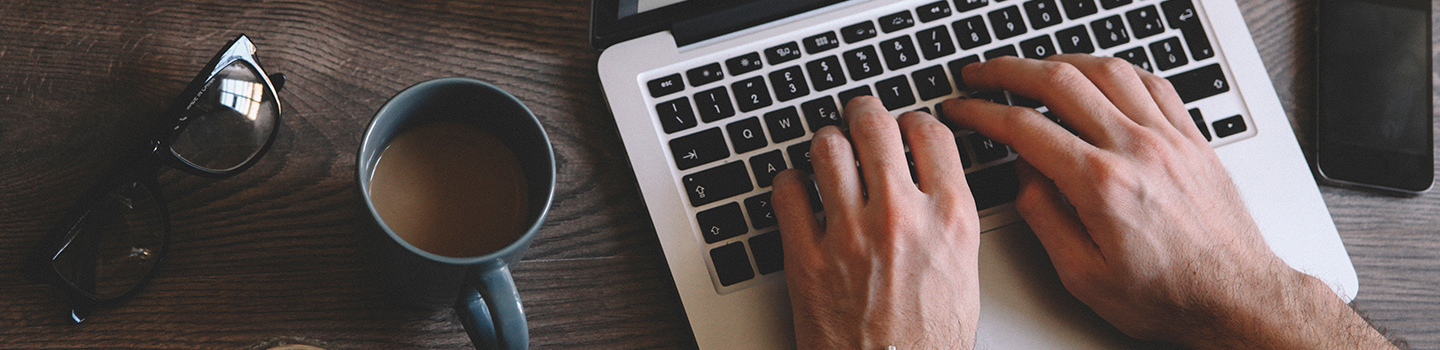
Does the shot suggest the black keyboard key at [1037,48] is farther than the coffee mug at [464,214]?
Yes

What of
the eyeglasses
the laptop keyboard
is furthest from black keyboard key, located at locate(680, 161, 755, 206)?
the eyeglasses

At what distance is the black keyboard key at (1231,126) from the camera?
0.61 m

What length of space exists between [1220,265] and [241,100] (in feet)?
2.51

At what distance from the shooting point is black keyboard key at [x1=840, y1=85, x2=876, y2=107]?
57 centimetres

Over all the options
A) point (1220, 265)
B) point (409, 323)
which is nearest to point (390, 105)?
point (409, 323)

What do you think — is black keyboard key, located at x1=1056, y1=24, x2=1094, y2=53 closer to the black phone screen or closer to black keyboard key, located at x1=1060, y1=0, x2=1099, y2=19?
black keyboard key, located at x1=1060, y1=0, x2=1099, y2=19

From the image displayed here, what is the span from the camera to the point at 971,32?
60 cm

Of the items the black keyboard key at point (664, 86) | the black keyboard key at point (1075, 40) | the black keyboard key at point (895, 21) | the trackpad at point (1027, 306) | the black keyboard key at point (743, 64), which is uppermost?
the black keyboard key at point (664, 86)

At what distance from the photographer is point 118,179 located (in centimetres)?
51

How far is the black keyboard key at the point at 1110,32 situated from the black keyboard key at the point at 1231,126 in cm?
11

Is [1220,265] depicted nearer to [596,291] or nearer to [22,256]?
[596,291]

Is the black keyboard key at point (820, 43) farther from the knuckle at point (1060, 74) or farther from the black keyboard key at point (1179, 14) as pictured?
the black keyboard key at point (1179, 14)

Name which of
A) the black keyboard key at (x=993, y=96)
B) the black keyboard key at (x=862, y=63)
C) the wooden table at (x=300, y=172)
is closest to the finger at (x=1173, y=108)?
the black keyboard key at (x=993, y=96)

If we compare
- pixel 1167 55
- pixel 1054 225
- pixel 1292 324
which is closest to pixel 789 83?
pixel 1054 225
